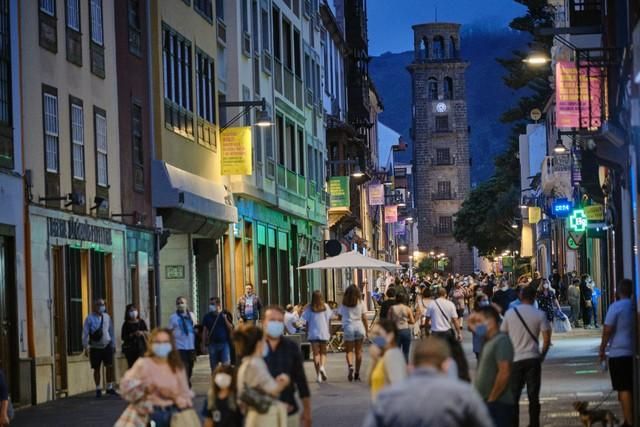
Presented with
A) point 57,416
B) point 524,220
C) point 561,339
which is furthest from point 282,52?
point 524,220

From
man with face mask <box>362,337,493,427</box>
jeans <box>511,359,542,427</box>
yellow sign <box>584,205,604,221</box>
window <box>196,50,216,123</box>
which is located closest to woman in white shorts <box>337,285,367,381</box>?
window <box>196,50,216,123</box>

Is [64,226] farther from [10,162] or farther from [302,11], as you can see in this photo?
[302,11]

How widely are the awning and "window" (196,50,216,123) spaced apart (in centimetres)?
185

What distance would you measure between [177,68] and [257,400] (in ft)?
88.4

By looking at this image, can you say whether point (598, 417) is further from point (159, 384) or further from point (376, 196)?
point (376, 196)

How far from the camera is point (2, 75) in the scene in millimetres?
27078

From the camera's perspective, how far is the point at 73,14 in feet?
103

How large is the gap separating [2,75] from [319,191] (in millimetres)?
37362

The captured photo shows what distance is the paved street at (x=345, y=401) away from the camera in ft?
74.8

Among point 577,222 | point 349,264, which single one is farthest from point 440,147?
point 349,264

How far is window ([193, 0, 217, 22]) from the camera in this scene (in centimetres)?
4200

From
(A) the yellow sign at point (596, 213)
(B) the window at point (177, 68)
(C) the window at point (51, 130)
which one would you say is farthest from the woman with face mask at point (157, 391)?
(A) the yellow sign at point (596, 213)

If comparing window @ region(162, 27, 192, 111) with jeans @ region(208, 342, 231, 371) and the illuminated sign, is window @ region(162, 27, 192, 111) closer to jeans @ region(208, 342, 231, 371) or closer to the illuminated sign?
jeans @ region(208, 342, 231, 371)

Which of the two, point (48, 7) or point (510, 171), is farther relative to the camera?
point (510, 171)
